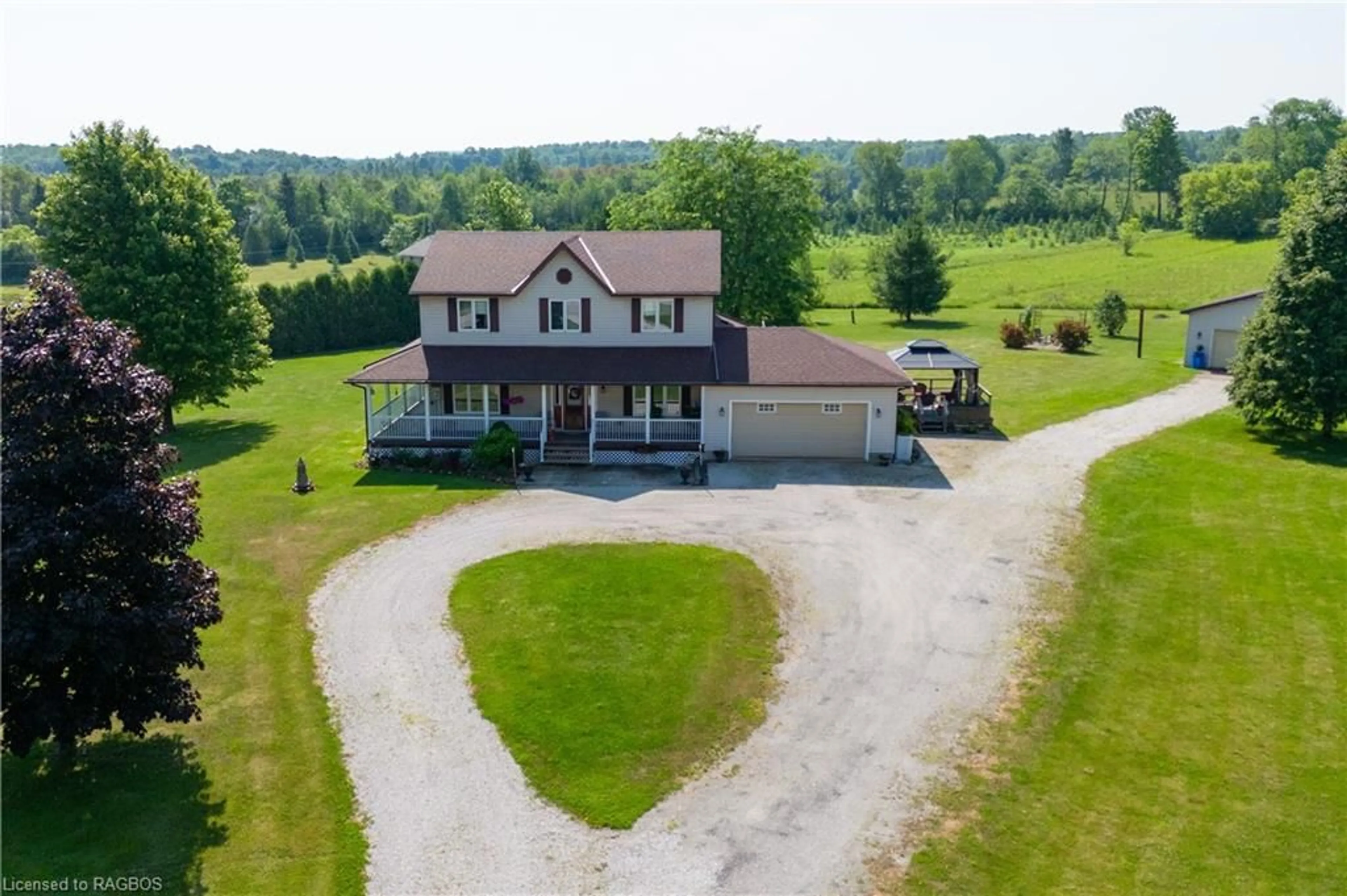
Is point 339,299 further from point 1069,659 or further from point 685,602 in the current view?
point 1069,659

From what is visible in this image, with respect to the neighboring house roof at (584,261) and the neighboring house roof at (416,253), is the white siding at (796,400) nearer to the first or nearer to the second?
the neighboring house roof at (584,261)

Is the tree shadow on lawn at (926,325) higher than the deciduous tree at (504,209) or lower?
lower

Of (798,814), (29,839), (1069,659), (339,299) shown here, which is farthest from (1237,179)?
(29,839)

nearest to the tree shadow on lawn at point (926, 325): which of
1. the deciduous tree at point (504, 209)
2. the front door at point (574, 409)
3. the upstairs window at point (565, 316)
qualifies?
the deciduous tree at point (504, 209)

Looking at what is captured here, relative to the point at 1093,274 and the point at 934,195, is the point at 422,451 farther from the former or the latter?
the point at 934,195

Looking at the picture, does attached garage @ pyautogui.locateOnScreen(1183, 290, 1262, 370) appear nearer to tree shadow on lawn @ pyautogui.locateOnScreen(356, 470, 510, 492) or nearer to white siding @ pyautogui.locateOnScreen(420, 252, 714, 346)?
white siding @ pyautogui.locateOnScreen(420, 252, 714, 346)

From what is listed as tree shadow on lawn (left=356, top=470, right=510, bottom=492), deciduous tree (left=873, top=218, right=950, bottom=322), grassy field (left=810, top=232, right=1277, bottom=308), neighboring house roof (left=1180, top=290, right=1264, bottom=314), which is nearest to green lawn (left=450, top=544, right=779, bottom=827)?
tree shadow on lawn (left=356, top=470, right=510, bottom=492)

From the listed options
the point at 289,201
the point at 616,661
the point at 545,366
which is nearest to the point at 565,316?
the point at 545,366
